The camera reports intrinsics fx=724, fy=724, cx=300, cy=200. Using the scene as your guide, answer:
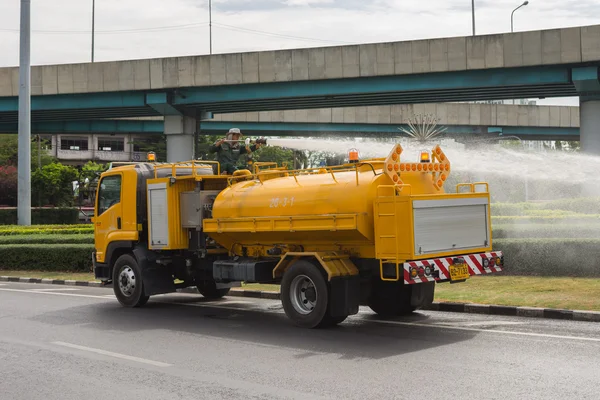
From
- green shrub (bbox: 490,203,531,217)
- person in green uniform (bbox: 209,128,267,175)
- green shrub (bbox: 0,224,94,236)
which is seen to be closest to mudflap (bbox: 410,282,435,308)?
person in green uniform (bbox: 209,128,267,175)

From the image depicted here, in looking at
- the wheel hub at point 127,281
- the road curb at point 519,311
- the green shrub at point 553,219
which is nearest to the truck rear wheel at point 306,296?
the road curb at point 519,311

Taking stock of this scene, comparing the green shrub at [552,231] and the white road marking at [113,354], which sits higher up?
the green shrub at [552,231]

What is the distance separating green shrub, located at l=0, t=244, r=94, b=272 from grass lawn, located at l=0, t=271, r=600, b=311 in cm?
798

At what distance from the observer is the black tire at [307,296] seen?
34.9 feet

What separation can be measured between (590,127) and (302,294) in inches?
1118

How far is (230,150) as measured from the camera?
541 inches

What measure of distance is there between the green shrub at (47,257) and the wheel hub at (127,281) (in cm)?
785

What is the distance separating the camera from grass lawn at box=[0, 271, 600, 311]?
12.1 m

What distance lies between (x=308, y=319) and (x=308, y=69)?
28.5 metres

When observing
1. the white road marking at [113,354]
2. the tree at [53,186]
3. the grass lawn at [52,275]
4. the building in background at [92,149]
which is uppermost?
the building in background at [92,149]

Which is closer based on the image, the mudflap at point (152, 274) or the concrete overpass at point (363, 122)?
the mudflap at point (152, 274)

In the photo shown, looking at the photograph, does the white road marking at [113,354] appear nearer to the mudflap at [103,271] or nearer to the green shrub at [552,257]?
the mudflap at [103,271]

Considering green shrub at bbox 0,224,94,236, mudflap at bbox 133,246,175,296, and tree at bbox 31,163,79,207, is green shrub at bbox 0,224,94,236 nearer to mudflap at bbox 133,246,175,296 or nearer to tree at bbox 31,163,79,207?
mudflap at bbox 133,246,175,296

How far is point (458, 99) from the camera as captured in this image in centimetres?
4106
